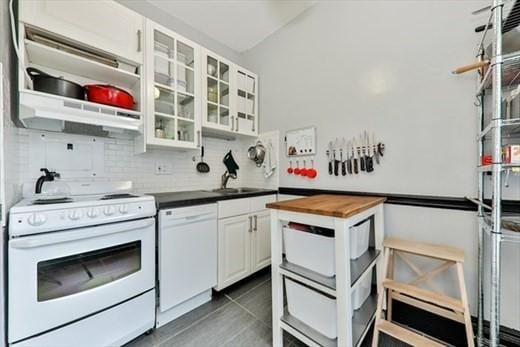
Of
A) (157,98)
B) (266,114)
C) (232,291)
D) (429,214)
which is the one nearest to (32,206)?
(157,98)

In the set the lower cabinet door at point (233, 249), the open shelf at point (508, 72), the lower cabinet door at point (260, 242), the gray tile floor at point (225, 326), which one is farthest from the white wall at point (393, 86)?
the gray tile floor at point (225, 326)

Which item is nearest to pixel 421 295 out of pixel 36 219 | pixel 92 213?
pixel 92 213

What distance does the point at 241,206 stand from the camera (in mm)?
2096

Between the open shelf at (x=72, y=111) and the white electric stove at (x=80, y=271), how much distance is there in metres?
0.51

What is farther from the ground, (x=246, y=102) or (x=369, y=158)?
(x=246, y=102)

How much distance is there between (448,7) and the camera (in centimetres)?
146

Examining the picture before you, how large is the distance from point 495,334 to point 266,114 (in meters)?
2.41

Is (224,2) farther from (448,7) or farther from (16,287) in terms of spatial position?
(16,287)

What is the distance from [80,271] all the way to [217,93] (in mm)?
1863

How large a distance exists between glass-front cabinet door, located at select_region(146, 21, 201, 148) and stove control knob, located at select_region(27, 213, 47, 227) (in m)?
0.85

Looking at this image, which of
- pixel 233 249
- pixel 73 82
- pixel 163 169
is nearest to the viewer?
pixel 73 82

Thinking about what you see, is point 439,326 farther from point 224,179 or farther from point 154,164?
point 154,164

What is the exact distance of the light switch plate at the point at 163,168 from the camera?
2.11 m

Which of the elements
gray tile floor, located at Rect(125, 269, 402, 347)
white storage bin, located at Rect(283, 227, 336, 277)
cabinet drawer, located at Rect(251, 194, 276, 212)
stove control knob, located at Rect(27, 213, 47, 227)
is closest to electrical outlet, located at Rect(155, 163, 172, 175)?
cabinet drawer, located at Rect(251, 194, 276, 212)
